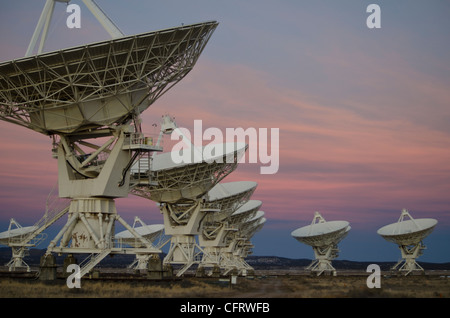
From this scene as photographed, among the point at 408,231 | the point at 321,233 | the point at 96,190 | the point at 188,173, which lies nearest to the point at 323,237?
the point at 321,233

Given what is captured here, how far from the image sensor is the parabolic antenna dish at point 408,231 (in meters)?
76.0

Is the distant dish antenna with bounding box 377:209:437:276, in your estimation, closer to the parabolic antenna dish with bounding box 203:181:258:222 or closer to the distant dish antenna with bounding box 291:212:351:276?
the distant dish antenna with bounding box 291:212:351:276

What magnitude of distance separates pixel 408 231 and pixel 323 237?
10841mm

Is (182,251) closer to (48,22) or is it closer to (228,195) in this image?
(228,195)

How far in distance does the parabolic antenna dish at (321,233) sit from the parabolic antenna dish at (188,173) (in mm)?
31287

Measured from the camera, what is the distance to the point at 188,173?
49406 mm

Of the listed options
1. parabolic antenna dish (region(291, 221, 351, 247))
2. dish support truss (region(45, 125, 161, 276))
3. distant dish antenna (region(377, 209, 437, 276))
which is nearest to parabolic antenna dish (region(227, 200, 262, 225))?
parabolic antenna dish (region(291, 221, 351, 247))

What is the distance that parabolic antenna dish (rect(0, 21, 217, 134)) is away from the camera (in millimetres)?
31250

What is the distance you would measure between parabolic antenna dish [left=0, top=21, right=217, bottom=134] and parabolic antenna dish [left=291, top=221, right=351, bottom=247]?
48486mm

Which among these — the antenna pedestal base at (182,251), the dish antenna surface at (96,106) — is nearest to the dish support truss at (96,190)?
the dish antenna surface at (96,106)

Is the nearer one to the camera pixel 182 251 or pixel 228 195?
pixel 182 251

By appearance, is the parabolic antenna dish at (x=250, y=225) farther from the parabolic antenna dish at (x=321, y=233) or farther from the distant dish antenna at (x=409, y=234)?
the distant dish antenna at (x=409, y=234)
